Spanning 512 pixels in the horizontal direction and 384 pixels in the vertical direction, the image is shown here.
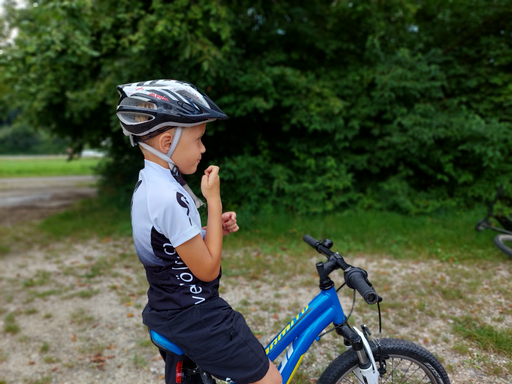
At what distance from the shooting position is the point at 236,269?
484 cm

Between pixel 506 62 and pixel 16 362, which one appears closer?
pixel 16 362

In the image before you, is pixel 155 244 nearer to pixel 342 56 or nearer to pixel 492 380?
pixel 492 380

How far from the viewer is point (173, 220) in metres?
1.34

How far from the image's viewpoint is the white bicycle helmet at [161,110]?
4.56 feet

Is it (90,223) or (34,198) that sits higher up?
(90,223)

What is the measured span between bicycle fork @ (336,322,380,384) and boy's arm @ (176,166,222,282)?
747 millimetres

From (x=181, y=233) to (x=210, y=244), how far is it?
14 cm

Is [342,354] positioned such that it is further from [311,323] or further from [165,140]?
[165,140]

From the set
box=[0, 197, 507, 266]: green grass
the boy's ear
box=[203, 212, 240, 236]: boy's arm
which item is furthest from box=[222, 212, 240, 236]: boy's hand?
box=[0, 197, 507, 266]: green grass

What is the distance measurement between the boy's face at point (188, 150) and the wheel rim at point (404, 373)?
130cm

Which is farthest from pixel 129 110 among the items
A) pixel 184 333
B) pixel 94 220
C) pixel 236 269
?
pixel 94 220

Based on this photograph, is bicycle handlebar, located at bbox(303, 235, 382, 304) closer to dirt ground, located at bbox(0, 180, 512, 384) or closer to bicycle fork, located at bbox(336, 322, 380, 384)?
bicycle fork, located at bbox(336, 322, 380, 384)

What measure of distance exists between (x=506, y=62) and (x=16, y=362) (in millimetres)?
8202

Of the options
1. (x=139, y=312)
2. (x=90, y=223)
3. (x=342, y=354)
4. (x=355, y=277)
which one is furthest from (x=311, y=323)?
(x=90, y=223)
